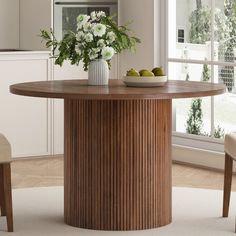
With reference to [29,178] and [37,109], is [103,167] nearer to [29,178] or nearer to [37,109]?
[29,178]

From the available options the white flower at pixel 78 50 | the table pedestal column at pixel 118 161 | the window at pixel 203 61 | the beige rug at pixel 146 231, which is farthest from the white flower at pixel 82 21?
the window at pixel 203 61

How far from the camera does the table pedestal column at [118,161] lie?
4.84 m

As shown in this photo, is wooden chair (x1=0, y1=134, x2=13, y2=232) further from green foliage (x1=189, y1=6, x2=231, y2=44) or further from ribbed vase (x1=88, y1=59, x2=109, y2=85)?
green foliage (x1=189, y1=6, x2=231, y2=44)

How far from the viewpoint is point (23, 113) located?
743cm

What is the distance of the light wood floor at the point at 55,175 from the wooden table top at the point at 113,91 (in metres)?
1.43

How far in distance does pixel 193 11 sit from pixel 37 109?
1.60 metres

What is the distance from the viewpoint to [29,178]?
6695 millimetres

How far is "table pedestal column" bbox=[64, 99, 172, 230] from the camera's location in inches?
191

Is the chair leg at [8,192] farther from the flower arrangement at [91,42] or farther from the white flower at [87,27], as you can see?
the white flower at [87,27]

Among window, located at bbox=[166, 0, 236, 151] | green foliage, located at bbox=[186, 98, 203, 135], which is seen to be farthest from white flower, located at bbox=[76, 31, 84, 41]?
green foliage, located at bbox=[186, 98, 203, 135]

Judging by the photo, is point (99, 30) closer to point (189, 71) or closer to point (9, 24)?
point (189, 71)

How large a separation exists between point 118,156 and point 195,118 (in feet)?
8.62

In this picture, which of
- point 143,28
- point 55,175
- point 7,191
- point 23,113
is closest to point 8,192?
point 7,191

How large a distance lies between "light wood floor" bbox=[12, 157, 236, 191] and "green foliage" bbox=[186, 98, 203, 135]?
33 centimetres
